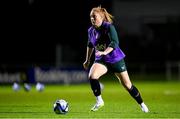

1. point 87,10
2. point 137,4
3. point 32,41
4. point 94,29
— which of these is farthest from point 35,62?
point 94,29

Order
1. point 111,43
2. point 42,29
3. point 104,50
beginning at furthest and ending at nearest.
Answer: point 42,29 → point 104,50 → point 111,43

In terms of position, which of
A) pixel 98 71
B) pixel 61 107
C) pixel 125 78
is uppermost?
pixel 98 71

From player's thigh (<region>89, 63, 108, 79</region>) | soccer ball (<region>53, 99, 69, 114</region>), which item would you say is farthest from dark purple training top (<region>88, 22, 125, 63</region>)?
soccer ball (<region>53, 99, 69, 114</region>)

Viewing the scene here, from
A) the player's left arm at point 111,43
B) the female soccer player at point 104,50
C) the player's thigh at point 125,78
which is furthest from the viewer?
the player's thigh at point 125,78

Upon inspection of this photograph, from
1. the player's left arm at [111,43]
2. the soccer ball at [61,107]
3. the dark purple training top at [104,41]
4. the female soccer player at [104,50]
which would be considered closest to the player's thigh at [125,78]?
the female soccer player at [104,50]

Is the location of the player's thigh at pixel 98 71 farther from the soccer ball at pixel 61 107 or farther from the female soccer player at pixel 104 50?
the soccer ball at pixel 61 107

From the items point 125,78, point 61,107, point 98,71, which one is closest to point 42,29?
point 98,71

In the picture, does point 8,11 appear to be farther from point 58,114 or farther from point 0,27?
point 58,114

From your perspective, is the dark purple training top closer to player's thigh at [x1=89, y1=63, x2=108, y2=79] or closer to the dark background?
player's thigh at [x1=89, y1=63, x2=108, y2=79]

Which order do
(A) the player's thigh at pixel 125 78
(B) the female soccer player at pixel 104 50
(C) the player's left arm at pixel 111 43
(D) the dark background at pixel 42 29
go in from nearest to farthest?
(C) the player's left arm at pixel 111 43 → (B) the female soccer player at pixel 104 50 → (A) the player's thigh at pixel 125 78 → (D) the dark background at pixel 42 29

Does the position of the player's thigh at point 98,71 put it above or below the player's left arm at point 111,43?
below

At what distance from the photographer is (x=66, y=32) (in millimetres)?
47406

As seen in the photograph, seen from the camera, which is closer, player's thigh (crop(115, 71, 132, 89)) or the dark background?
player's thigh (crop(115, 71, 132, 89))

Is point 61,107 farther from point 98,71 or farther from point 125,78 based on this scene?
point 125,78
